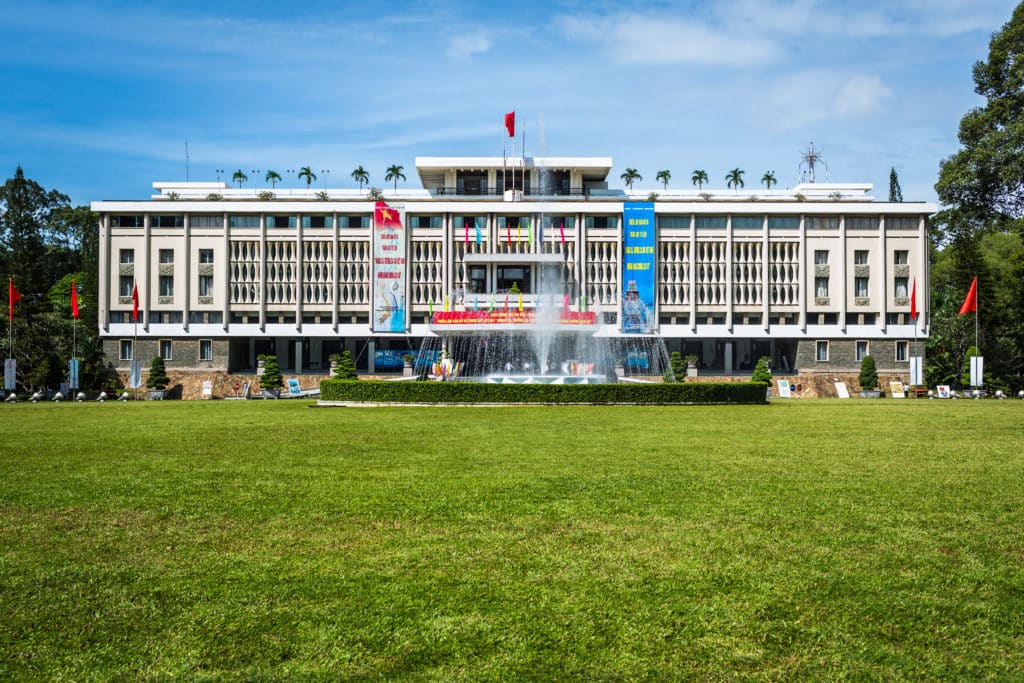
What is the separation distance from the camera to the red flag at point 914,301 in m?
50.5

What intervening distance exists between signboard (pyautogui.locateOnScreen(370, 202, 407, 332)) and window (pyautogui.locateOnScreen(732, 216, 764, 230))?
83.6ft

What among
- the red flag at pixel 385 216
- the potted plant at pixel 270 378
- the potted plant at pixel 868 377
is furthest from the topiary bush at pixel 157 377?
the potted plant at pixel 868 377

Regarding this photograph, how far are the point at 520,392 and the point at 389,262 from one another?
30202mm

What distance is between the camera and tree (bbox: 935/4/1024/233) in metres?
44.5

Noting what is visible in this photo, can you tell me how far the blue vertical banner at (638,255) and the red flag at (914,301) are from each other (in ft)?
58.1

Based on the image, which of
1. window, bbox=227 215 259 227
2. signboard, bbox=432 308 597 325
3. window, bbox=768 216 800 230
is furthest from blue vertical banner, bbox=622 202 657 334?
window, bbox=227 215 259 227

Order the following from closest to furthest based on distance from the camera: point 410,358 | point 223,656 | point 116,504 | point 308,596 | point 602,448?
point 223,656
point 308,596
point 116,504
point 602,448
point 410,358

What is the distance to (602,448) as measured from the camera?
14.4 m

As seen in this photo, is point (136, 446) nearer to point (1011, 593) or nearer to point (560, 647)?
point (560, 647)

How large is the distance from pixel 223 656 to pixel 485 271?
53398 mm

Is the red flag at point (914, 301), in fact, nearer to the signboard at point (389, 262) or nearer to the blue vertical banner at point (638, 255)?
the blue vertical banner at point (638, 255)

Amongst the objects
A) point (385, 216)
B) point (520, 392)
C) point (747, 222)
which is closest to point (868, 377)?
point (747, 222)

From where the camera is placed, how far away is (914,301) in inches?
1989

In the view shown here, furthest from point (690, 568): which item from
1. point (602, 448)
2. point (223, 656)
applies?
point (602, 448)
